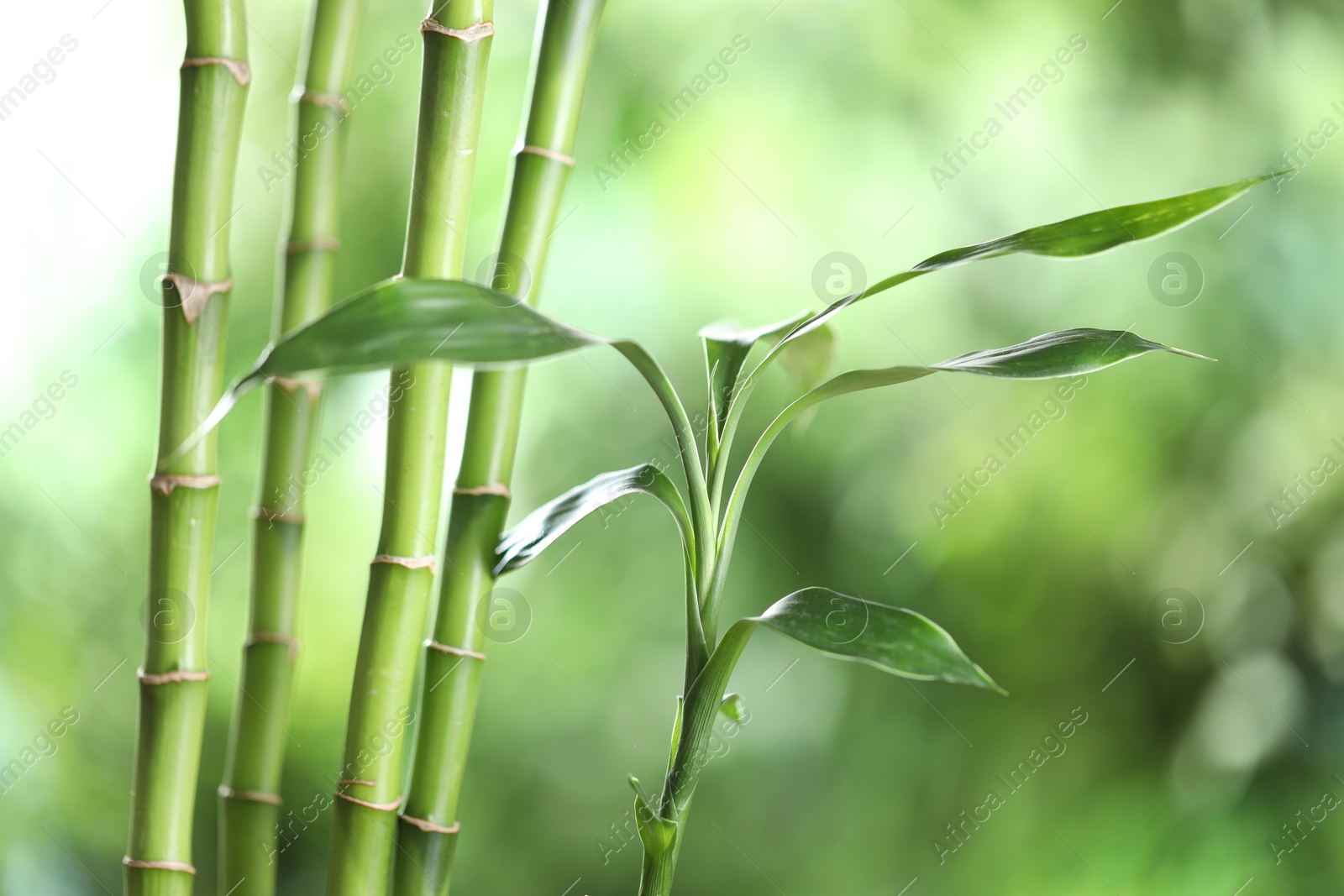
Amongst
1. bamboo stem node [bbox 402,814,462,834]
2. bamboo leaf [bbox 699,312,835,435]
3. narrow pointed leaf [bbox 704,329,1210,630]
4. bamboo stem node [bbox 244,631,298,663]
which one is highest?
bamboo leaf [bbox 699,312,835,435]

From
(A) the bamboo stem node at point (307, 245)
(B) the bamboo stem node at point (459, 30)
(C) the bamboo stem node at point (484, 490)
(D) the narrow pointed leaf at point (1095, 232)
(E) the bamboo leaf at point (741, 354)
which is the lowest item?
(C) the bamboo stem node at point (484, 490)

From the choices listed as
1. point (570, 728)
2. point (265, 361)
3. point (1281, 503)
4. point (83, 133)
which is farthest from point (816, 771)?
point (83, 133)
